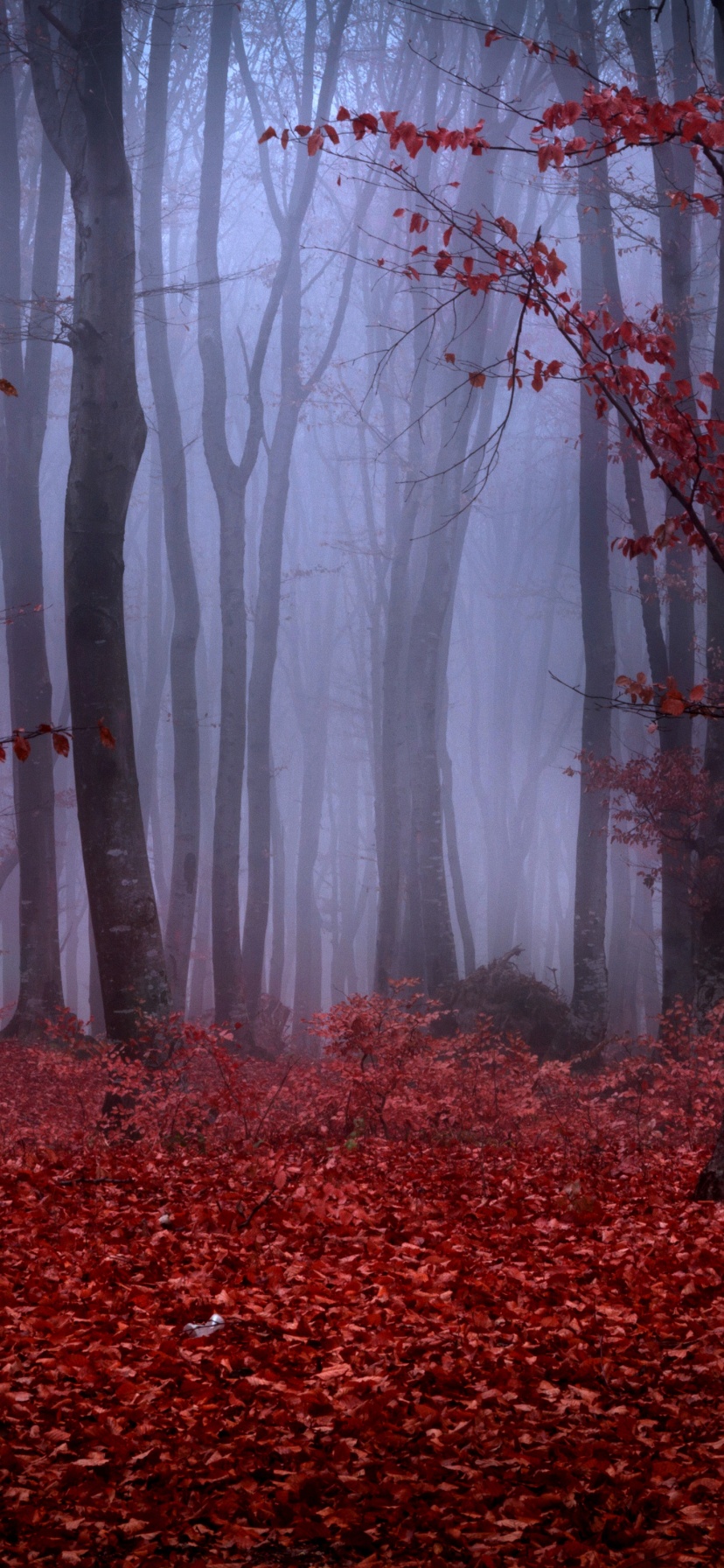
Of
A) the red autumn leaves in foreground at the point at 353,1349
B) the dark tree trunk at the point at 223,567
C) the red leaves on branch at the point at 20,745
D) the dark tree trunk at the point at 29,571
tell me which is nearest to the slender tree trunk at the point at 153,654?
the dark tree trunk at the point at 223,567

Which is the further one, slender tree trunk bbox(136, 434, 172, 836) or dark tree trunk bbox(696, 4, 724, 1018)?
slender tree trunk bbox(136, 434, 172, 836)

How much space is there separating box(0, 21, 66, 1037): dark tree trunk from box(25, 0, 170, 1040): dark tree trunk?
10.8ft

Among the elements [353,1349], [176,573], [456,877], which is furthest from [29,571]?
[456,877]

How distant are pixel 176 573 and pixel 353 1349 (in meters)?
13.5

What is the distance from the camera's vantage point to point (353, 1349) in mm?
3551

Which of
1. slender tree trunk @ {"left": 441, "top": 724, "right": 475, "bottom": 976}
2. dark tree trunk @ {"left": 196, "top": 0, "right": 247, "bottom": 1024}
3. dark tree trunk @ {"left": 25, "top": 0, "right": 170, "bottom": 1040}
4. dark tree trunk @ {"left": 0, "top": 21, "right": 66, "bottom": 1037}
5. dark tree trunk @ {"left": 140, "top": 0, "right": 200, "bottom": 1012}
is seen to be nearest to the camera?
dark tree trunk @ {"left": 25, "top": 0, "right": 170, "bottom": 1040}

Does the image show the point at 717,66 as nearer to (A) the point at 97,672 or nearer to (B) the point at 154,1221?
(A) the point at 97,672

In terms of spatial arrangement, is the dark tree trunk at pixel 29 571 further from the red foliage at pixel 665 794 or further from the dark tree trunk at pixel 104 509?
the red foliage at pixel 665 794

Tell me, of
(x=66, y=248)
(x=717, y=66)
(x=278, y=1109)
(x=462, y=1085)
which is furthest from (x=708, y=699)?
(x=66, y=248)

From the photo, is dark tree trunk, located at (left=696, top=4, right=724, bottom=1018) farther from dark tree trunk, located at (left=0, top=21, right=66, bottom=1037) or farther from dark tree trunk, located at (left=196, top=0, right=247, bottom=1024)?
dark tree trunk, located at (left=0, top=21, right=66, bottom=1037)

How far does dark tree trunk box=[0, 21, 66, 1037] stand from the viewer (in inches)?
504

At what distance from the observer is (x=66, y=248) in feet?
78.9

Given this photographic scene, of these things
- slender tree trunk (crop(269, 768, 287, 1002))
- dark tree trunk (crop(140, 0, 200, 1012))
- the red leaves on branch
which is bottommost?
slender tree trunk (crop(269, 768, 287, 1002))

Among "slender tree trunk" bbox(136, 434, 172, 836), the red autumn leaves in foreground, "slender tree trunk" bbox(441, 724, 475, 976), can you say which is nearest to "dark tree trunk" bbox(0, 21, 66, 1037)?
the red autumn leaves in foreground
